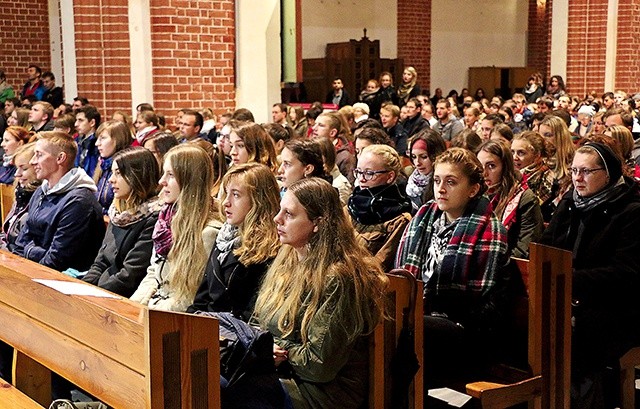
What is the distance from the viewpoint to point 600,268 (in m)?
4.66

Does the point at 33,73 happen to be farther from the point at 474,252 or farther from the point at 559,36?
the point at 474,252

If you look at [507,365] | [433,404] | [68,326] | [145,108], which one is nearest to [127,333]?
[68,326]

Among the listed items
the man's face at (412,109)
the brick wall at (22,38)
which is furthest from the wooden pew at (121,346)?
the brick wall at (22,38)

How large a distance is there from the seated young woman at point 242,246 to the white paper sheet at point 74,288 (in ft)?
2.39

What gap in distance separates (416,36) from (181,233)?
19849 mm

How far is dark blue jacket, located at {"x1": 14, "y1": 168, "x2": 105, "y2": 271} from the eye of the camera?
226 inches

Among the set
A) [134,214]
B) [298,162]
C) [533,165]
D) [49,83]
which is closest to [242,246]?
[134,214]

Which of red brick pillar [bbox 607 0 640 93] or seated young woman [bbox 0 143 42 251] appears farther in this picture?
red brick pillar [bbox 607 0 640 93]

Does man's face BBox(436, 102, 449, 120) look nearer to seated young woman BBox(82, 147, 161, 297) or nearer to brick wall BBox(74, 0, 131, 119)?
brick wall BBox(74, 0, 131, 119)

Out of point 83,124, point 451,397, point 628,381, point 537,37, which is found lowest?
point 451,397

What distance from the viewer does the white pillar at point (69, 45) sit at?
1075 centimetres

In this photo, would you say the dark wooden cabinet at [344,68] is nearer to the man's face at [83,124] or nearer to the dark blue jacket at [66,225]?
the man's face at [83,124]

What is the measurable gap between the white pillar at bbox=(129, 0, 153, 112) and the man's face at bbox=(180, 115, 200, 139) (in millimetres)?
1476

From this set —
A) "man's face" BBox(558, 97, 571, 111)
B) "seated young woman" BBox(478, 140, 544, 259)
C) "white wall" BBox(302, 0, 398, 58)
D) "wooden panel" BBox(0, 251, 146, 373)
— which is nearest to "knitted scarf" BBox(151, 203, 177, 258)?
"wooden panel" BBox(0, 251, 146, 373)
